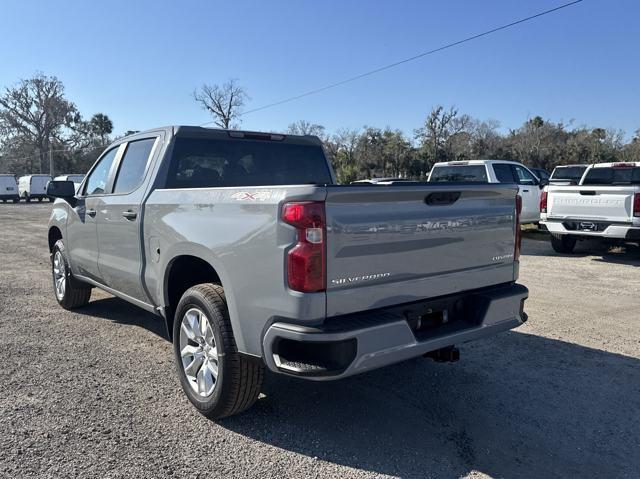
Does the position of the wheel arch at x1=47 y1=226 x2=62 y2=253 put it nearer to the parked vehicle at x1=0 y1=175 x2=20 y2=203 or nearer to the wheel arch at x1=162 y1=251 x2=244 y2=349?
the wheel arch at x1=162 y1=251 x2=244 y2=349

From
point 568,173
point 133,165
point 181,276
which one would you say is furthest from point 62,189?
point 568,173

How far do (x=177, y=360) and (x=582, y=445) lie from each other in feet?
9.01

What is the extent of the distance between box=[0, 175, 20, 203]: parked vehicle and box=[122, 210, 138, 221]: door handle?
4199 cm

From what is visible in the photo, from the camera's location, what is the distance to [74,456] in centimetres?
306

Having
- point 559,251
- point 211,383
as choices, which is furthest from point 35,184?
point 211,383

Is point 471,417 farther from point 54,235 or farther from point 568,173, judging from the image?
point 568,173

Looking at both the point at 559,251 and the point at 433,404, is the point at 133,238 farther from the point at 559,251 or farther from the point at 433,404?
the point at 559,251

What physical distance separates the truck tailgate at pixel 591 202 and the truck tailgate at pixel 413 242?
6.97 metres

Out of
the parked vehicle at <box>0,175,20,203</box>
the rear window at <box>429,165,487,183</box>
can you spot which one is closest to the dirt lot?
the rear window at <box>429,165,487,183</box>

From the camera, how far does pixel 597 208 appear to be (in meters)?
9.95

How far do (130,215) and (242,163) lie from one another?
1.07 m

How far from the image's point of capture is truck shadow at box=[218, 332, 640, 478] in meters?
3.05

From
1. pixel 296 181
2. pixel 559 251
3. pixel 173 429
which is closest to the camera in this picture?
pixel 173 429

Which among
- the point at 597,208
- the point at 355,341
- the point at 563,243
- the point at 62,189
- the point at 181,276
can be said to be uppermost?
the point at 62,189
